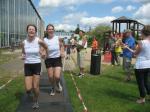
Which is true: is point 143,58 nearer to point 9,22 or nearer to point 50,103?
point 50,103

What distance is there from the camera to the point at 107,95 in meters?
12.0

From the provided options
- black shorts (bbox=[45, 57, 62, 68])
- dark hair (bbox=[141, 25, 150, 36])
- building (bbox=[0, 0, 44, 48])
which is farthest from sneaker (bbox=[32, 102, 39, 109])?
building (bbox=[0, 0, 44, 48])

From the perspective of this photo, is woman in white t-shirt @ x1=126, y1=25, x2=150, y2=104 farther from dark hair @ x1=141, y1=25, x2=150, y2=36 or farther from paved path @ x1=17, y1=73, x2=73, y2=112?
paved path @ x1=17, y1=73, x2=73, y2=112

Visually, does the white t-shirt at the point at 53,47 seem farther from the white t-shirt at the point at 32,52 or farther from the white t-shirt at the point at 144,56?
the white t-shirt at the point at 144,56

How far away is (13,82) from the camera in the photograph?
14.9m

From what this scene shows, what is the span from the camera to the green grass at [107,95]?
10.1 m

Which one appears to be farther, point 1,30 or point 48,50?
point 1,30

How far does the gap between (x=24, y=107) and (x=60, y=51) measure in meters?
2.10

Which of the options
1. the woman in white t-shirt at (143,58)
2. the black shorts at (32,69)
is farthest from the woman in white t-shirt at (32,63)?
the woman in white t-shirt at (143,58)

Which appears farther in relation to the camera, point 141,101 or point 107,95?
point 107,95

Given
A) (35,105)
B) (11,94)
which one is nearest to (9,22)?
(11,94)

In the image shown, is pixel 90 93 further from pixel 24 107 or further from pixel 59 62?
pixel 24 107

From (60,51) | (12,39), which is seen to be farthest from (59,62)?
(12,39)

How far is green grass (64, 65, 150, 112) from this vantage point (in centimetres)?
1012
